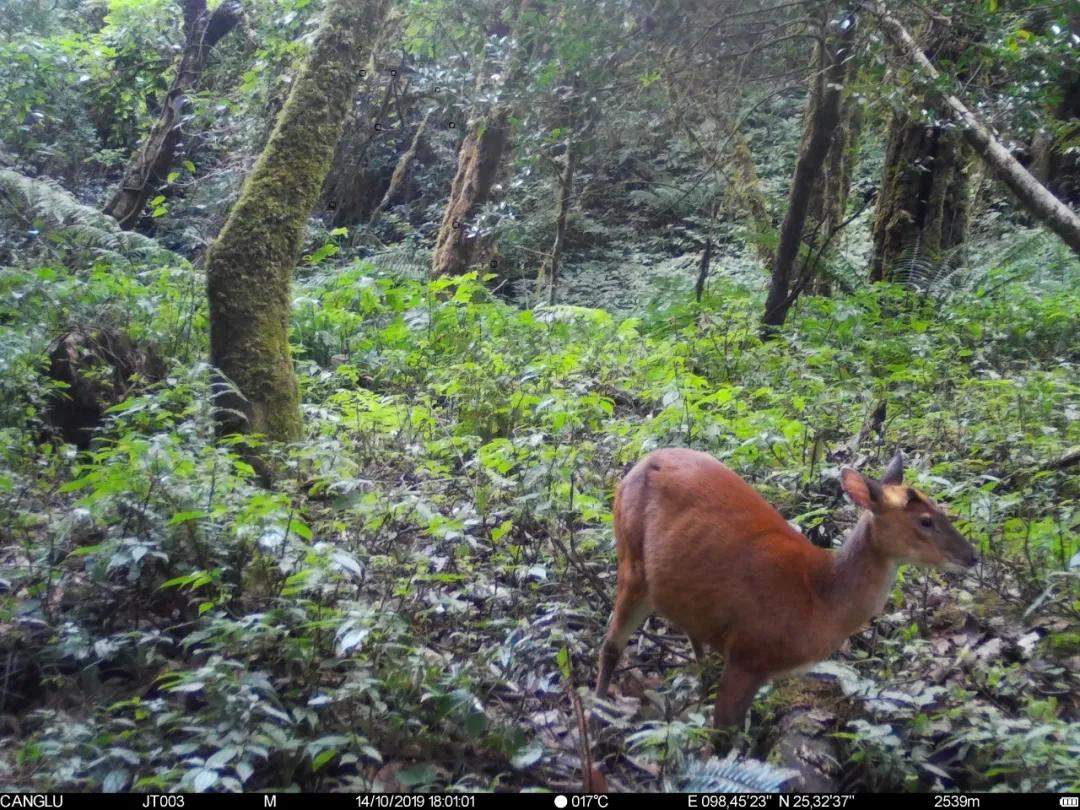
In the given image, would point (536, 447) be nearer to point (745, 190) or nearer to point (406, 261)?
point (745, 190)

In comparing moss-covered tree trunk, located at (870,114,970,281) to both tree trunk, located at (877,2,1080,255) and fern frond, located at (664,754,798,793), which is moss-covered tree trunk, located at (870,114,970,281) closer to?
tree trunk, located at (877,2,1080,255)

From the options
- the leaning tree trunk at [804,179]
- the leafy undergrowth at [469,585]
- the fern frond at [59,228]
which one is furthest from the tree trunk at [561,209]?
the fern frond at [59,228]

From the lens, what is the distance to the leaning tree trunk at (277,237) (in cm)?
635

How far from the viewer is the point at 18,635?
445cm

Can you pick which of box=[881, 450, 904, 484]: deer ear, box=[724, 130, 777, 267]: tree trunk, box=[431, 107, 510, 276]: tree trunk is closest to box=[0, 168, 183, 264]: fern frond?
box=[431, 107, 510, 276]: tree trunk

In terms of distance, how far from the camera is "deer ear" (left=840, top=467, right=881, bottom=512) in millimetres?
4047

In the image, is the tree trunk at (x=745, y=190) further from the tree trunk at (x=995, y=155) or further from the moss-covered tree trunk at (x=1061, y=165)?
the moss-covered tree trunk at (x=1061, y=165)

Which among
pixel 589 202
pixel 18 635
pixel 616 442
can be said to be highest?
pixel 589 202

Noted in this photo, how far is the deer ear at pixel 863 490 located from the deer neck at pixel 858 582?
65 millimetres

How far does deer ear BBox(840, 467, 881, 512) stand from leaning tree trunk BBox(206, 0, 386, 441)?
3500 mm

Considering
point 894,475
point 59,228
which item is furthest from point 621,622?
point 59,228

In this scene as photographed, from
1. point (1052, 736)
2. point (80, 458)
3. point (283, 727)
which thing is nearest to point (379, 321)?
point (80, 458)

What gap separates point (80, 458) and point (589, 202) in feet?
48.7

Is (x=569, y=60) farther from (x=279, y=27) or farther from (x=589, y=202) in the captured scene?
(x=589, y=202)
